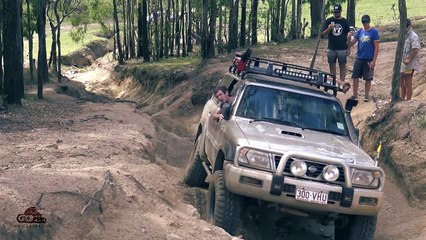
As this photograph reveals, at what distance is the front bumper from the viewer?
8.42 meters

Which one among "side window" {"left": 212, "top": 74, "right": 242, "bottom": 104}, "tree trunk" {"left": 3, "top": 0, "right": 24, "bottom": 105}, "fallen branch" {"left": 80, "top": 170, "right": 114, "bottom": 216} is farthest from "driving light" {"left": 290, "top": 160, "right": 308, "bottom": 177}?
"tree trunk" {"left": 3, "top": 0, "right": 24, "bottom": 105}

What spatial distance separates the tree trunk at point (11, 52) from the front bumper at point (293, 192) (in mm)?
12543

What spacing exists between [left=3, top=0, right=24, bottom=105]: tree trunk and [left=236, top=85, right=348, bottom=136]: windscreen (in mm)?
11213

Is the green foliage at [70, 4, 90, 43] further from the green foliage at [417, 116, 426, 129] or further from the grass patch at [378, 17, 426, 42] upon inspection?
the green foliage at [417, 116, 426, 129]

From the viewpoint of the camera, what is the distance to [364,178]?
341 inches

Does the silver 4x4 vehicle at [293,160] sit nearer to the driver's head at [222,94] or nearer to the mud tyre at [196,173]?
the driver's head at [222,94]

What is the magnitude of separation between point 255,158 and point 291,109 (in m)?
1.69

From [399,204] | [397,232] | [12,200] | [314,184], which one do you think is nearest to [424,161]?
[399,204]

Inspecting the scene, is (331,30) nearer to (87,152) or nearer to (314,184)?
(87,152)

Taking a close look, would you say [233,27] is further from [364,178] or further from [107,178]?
[364,178]

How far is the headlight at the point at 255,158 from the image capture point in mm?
8555

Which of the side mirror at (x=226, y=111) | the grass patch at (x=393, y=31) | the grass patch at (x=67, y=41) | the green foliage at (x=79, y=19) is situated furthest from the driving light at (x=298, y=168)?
the grass patch at (x=67, y=41)

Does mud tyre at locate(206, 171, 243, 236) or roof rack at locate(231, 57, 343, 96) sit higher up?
roof rack at locate(231, 57, 343, 96)

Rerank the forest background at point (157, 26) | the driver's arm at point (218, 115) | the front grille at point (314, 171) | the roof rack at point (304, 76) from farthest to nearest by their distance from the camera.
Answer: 1. the forest background at point (157, 26)
2. the roof rack at point (304, 76)
3. the driver's arm at point (218, 115)
4. the front grille at point (314, 171)
